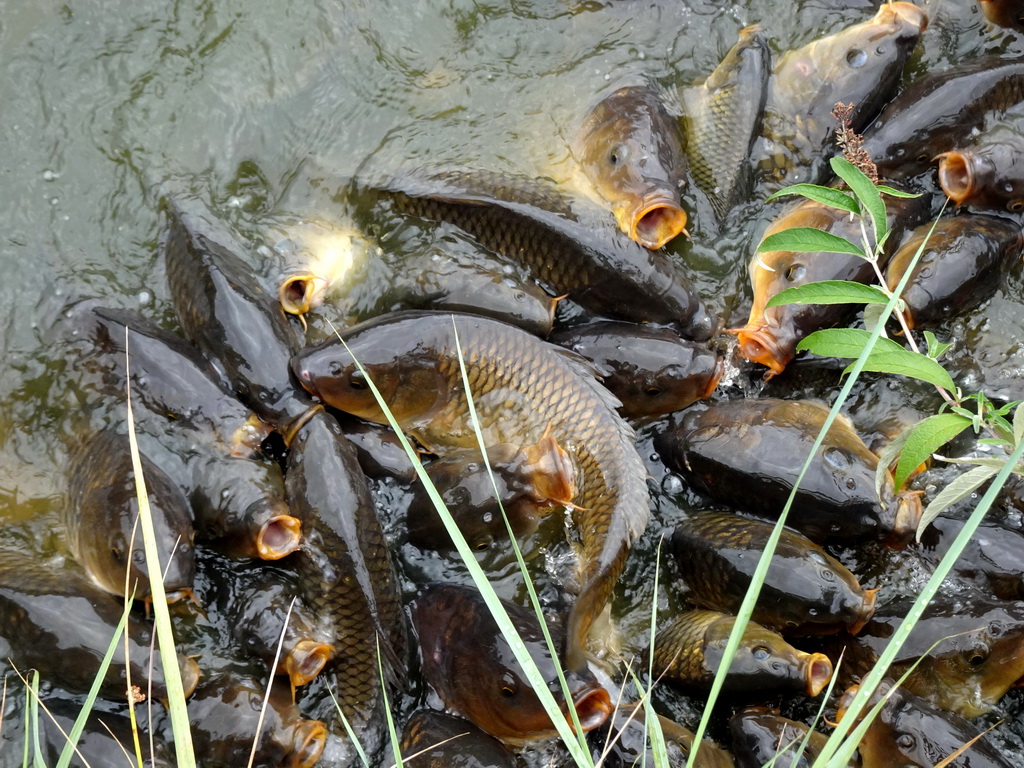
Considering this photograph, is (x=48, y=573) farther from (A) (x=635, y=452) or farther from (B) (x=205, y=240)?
(A) (x=635, y=452)

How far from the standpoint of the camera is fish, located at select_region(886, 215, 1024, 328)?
377 cm

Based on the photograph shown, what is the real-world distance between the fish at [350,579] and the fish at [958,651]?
178cm

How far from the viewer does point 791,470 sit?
3385 millimetres

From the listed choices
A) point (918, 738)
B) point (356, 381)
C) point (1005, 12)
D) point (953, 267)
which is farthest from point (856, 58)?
point (918, 738)

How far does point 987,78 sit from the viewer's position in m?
4.15

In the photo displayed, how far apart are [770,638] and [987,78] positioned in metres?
2.92

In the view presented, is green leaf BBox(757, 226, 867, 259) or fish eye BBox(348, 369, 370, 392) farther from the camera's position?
fish eye BBox(348, 369, 370, 392)

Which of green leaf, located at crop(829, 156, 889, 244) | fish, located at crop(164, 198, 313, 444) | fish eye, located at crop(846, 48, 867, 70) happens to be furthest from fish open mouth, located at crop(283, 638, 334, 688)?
fish eye, located at crop(846, 48, 867, 70)

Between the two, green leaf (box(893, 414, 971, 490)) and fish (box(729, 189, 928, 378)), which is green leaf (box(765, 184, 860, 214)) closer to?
green leaf (box(893, 414, 971, 490))

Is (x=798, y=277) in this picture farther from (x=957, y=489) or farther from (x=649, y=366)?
(x=957, y=489)

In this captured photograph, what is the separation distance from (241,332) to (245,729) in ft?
4.87

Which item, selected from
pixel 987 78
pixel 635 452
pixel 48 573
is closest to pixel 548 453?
pixel 635 452

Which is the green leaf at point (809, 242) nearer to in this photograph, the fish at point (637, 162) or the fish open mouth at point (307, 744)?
the fish at point (637, 162)

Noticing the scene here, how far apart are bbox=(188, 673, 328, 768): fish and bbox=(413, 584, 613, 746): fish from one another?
20.0 inches
